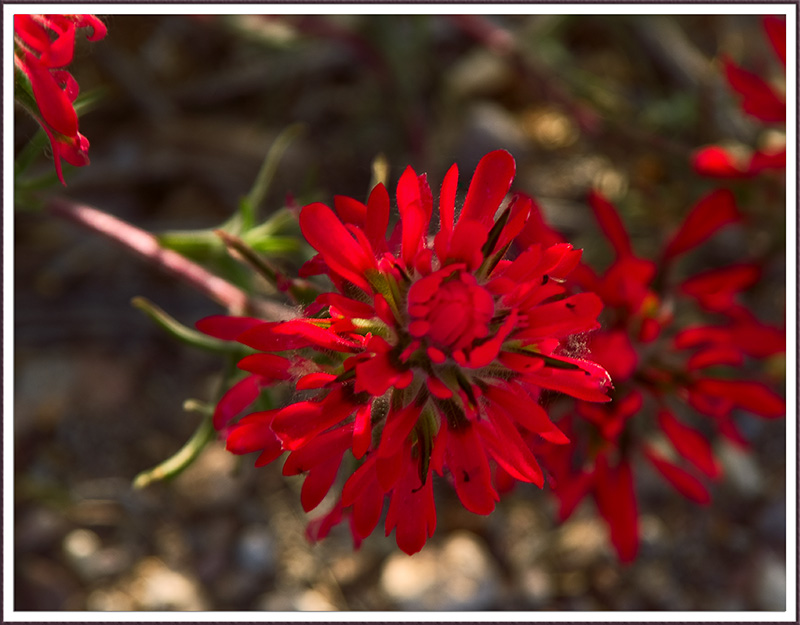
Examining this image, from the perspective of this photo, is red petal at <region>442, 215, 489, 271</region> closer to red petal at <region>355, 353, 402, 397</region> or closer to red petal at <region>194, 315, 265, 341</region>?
red petal at <region>355, 353, 402, 397</region>

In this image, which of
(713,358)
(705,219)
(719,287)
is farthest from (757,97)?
(713,358)

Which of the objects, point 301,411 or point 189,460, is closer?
point 301,411

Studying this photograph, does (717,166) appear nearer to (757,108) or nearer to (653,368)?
(757,108)

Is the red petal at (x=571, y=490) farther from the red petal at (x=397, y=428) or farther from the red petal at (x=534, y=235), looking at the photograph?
the red petal at (x=397, y=428)

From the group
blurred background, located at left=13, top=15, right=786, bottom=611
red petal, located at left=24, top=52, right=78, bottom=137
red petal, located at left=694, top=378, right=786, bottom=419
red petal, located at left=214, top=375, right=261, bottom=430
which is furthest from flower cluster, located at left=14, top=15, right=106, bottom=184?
red petal, located at left=694, top=378, right=786, bottom=419

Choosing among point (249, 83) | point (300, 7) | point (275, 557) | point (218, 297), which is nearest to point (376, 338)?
point (218, 297)

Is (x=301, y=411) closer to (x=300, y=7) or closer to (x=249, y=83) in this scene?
(x=300, y=7)
